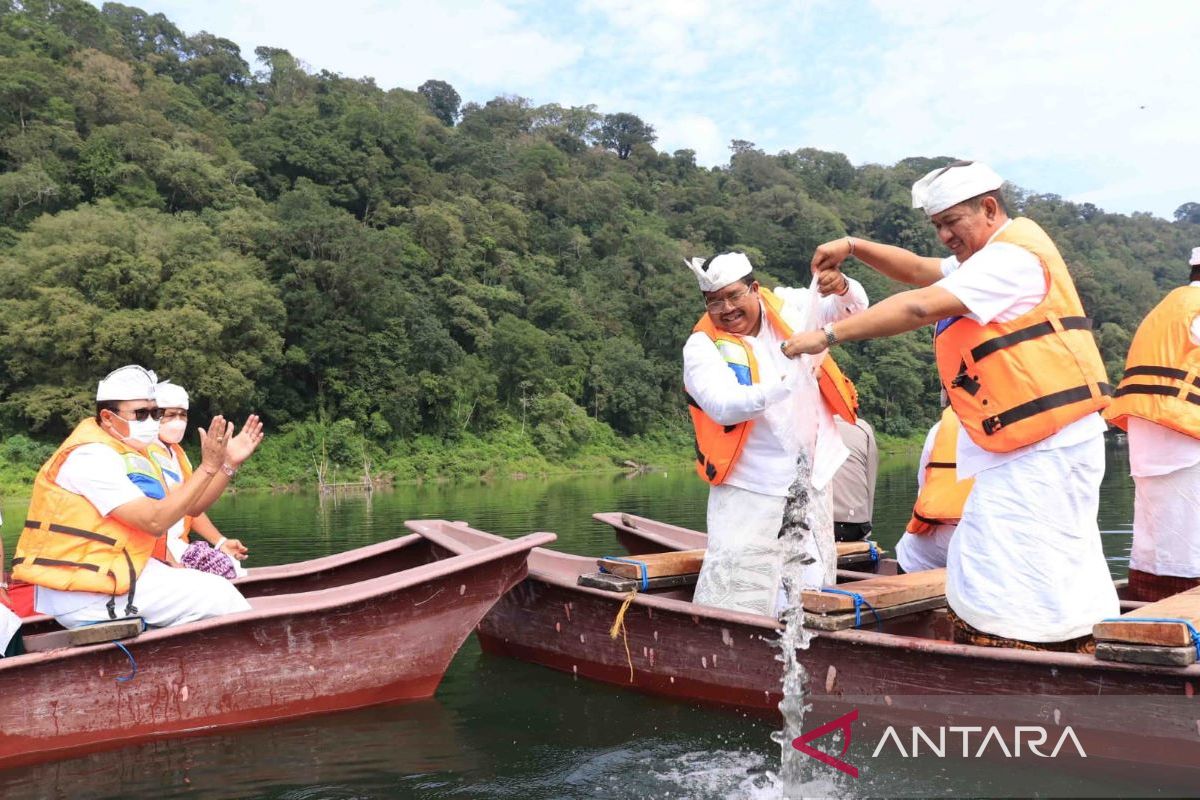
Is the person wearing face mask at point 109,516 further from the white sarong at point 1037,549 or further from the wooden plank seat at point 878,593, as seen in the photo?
the white sarong at point 1037,549

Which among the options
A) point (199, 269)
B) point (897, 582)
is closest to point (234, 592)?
point (897, 582)

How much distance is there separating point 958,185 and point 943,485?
2.32m

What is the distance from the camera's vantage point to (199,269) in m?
33.5

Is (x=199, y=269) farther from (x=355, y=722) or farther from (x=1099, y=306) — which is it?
(x=1099, y=306)

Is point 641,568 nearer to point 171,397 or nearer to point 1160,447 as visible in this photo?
point 1160,447

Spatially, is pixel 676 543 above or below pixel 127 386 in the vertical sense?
below

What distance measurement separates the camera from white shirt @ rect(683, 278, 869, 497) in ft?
14.1

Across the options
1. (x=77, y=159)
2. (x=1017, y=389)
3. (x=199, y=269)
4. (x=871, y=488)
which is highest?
(x=77, y=159)

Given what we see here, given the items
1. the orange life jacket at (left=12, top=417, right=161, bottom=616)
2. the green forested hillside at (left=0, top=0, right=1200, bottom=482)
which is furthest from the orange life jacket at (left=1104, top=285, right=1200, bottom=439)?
the green forested hillside at (left=0, top=0, right=1200, bottom=482)

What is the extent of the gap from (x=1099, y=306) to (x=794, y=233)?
2065 cm

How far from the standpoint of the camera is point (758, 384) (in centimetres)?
441

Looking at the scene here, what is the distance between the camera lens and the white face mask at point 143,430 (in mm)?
4730

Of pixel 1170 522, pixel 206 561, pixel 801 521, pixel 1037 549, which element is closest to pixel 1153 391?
pixel 1170 522

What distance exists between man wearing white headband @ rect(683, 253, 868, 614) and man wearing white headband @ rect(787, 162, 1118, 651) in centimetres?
108
